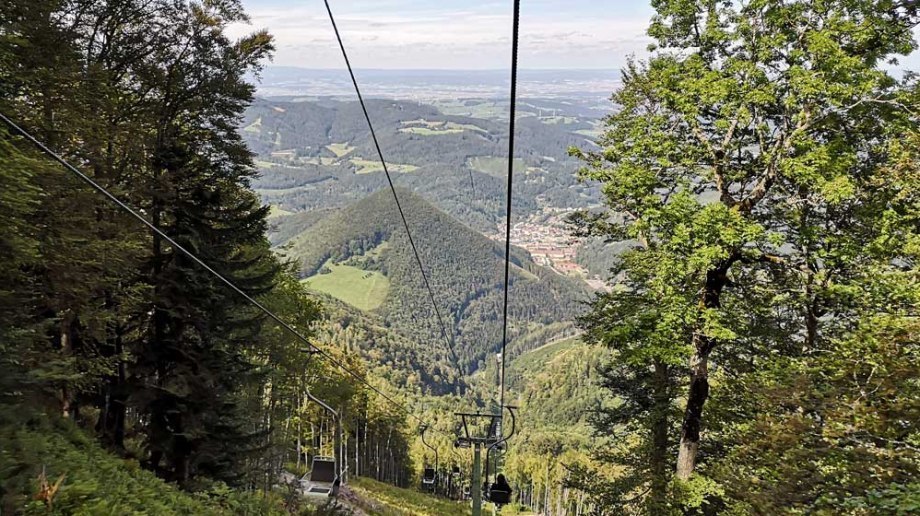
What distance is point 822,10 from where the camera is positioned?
29.5 ft

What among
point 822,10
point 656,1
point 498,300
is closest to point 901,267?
point 822,10

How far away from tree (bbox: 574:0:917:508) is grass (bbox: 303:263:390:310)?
163585 mm

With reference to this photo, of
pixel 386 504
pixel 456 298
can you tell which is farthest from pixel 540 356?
pixel 386 504

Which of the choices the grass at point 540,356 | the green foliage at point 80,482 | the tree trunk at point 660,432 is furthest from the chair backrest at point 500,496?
the grass at point 540,356

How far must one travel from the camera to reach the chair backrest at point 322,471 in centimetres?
1485

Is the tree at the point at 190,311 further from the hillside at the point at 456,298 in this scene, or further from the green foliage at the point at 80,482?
the hillside at the point at 456,298

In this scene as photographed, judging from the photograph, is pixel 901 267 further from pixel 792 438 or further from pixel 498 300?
pixel 498 300

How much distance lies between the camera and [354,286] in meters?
188

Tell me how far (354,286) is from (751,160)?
599ft

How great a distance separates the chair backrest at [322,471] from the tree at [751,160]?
912 cm

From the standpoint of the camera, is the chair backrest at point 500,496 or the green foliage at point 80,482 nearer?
the green foliage at point 80,482

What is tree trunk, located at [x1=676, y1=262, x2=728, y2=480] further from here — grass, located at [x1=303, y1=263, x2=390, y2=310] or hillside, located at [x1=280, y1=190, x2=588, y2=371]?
grass, located at [x1=303, y1=263, x2=390, y2=310]

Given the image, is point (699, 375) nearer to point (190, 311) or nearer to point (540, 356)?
point (190, 311)

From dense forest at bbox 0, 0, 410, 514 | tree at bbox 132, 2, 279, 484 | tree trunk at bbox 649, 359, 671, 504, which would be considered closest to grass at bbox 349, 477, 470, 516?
tree at bbox 132, 2, 279, 484
